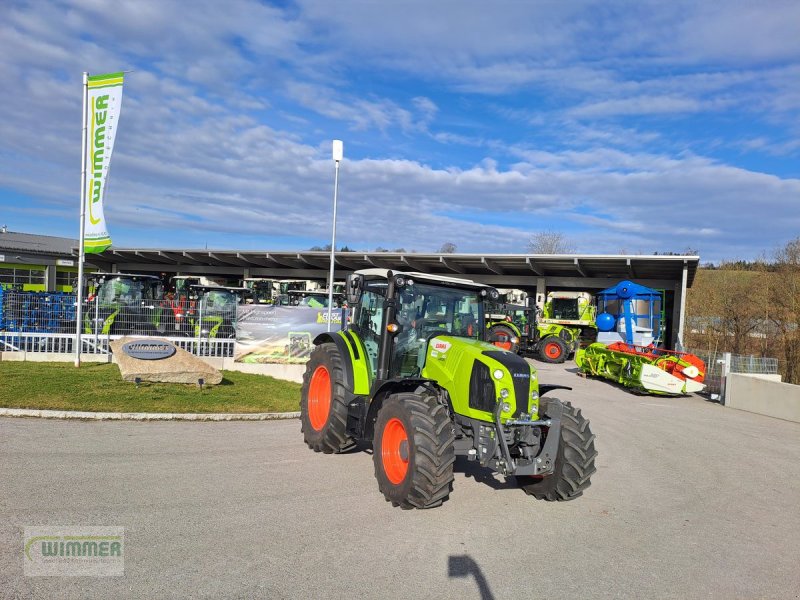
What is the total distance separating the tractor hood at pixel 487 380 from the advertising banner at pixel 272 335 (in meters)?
7.76

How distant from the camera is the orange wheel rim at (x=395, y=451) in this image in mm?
5445

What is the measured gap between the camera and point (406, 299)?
6.43 meters

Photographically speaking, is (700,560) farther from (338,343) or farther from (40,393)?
(40,393)

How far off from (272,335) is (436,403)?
27.9 ft

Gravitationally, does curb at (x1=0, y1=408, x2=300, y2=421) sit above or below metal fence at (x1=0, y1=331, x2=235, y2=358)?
below

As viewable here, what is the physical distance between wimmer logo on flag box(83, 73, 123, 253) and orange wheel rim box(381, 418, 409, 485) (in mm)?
8955

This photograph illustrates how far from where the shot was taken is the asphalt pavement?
12.8 ft

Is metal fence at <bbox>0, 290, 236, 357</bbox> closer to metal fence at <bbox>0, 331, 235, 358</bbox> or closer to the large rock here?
metal fence at <bbox>0, 331, 235, 358</bbox>

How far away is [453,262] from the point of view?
32.9 metres

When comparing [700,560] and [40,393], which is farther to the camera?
[40,393]

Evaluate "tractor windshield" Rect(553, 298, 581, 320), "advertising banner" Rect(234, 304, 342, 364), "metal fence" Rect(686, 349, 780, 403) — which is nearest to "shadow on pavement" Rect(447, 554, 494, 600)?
"advertising banner" Rect(234, 304, 342, 364)

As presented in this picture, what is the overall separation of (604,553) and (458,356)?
2163 millimetres

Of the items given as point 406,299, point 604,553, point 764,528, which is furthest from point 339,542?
point 764,528

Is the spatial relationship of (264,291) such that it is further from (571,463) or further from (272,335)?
(571,463)
